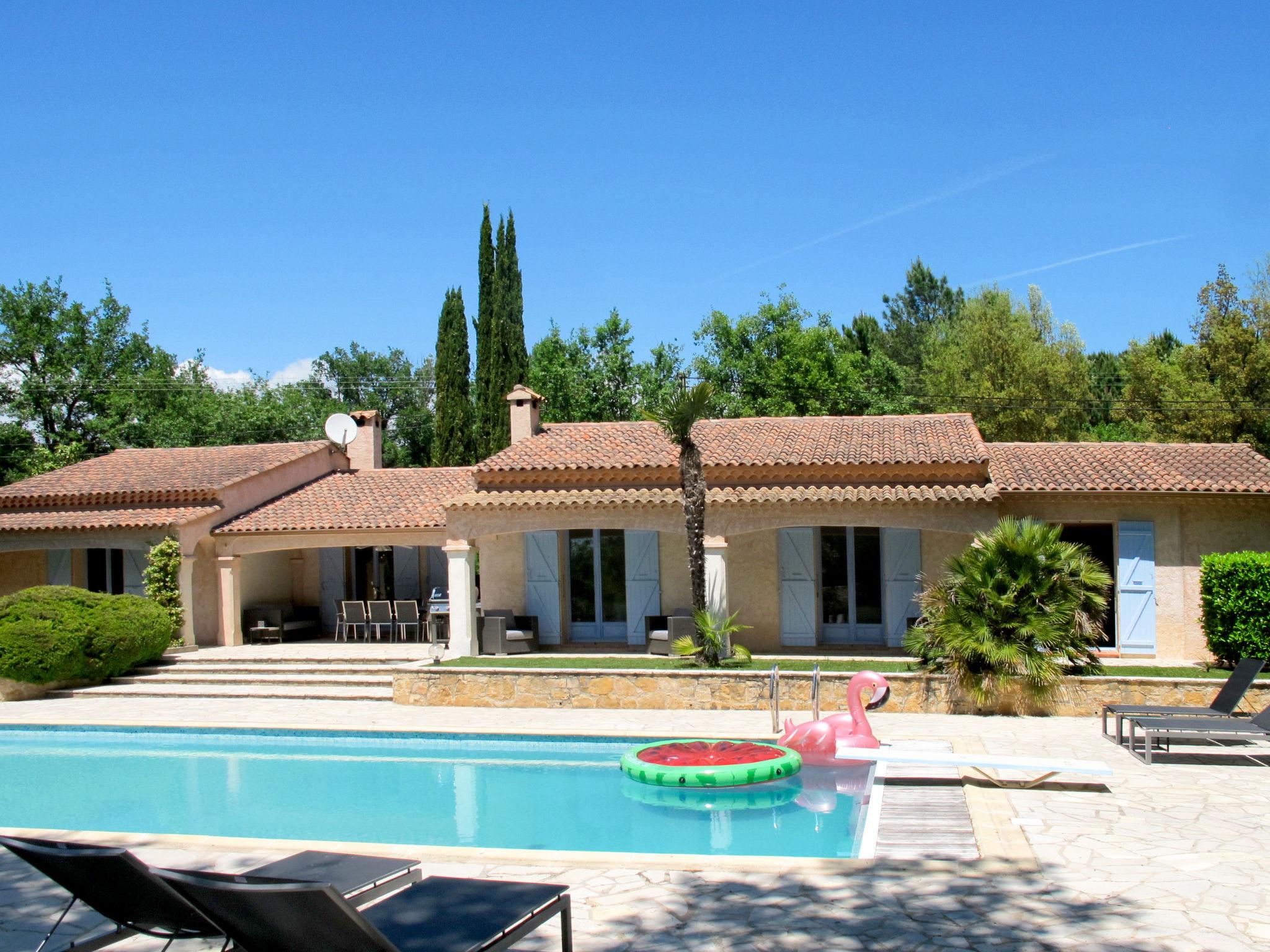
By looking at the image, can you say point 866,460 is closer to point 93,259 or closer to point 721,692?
point 721,692

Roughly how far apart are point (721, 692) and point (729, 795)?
4707 millimetres

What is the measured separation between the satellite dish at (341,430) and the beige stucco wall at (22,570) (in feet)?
23.1

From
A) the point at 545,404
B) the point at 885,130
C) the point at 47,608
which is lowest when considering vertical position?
the point at 47,608

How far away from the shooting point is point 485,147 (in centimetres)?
2472

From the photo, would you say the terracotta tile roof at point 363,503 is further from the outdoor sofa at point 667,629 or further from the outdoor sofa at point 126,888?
the outdoor sofa at point 126,888

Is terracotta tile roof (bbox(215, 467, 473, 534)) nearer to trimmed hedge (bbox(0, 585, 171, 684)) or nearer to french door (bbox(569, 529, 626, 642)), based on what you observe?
french door (bbox(569, 529, 626, 642))

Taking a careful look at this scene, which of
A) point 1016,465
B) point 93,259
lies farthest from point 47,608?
point 93,259

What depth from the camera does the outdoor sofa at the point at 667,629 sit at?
1912 centimetres

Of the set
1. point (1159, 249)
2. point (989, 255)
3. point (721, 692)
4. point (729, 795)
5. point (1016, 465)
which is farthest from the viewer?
point (989, 255)

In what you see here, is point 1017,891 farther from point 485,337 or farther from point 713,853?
point 485,337

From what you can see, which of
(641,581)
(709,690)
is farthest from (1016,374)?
(709,690)

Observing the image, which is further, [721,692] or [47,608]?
[47,608]

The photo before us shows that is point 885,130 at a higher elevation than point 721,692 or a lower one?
higher

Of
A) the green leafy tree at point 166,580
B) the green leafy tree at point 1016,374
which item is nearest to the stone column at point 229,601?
the green leafy tree at point 166,580
